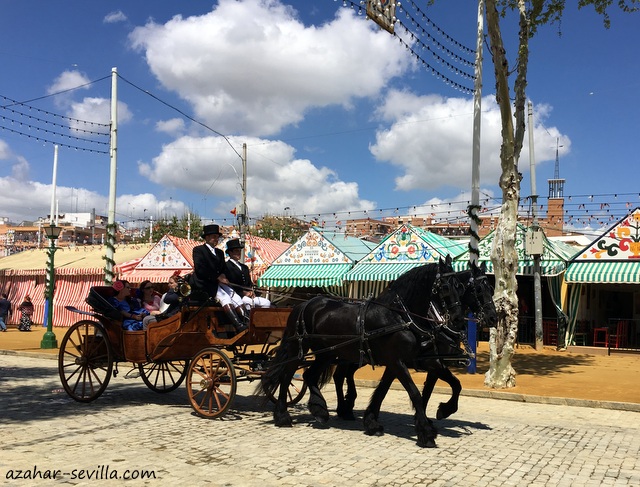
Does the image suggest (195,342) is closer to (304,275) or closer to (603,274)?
(304,275)

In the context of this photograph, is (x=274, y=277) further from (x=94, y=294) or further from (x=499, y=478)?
(x=499, y=478)

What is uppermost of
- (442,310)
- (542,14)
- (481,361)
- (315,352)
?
(542,14)

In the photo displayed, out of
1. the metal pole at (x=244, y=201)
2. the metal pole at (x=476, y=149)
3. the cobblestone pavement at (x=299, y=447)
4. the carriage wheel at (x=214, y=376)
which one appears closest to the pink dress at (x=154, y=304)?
the cobblestone pavement at (x=299, y=447)

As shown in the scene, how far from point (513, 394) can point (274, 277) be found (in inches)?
592

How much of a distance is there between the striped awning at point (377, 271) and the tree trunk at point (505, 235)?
9.70 meters

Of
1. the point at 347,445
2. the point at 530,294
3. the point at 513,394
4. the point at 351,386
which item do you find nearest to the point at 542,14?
the point at 513,394

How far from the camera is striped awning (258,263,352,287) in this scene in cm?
2367

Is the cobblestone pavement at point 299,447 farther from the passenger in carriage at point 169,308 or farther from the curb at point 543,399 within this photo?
the passenger in carriage at point 169,308

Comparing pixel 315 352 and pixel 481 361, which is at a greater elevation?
pixel 315 352

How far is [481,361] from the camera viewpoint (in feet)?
55.9

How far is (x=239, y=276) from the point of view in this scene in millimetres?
9219

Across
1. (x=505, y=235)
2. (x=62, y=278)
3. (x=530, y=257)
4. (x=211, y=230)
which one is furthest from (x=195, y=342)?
(x=62, y=278)

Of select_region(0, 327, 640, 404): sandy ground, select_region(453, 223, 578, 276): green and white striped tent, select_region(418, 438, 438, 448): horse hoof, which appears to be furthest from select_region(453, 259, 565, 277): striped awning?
select_region(418, 438, 438, 448): horse hoof

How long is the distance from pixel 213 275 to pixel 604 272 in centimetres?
1624
